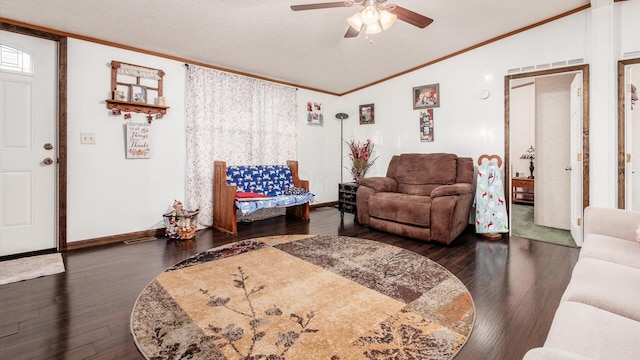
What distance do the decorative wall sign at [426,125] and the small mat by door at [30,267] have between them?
15.0 ft

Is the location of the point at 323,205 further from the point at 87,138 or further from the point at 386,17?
the point at 386,17

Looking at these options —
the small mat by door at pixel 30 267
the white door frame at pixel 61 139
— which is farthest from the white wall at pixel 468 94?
the small mat by door at pixel 30 267

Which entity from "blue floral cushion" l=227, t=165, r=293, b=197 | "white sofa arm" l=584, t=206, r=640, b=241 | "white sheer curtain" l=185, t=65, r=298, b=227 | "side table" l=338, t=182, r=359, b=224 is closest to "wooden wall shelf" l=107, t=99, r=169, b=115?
"white sheer curtain" l=185, t=65, r=298, b=227

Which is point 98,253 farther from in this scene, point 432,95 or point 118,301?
point 432,95

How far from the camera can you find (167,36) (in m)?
3.20

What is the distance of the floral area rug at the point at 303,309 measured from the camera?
1.47m

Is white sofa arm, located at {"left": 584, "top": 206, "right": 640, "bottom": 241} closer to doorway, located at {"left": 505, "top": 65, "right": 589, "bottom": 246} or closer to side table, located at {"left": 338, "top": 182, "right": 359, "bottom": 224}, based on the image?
doorway, located at {"left": 505, "top": 65, "right": 589, "bottom": 246}

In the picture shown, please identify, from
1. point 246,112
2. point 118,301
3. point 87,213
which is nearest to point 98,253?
point 87,213

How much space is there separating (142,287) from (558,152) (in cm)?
502

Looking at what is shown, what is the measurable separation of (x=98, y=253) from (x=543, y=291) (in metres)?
3.93

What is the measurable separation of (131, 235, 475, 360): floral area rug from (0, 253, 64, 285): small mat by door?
1.04 meters

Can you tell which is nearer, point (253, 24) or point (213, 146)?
point (253, 24)

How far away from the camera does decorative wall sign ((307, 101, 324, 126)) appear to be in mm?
5414

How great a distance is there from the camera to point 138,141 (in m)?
3.51
